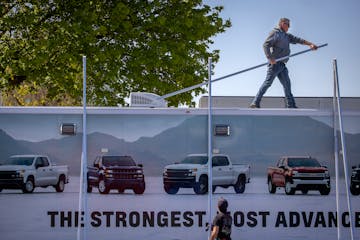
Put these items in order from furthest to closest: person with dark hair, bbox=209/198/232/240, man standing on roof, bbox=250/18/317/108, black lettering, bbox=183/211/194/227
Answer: man standing on roof, bbox=250/18/317/108
black lettering, bbox=183/211/194/227
person with dark hair, bbox=209/198/232/240

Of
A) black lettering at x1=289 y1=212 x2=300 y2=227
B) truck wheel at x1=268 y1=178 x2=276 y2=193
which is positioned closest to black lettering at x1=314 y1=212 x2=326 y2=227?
black lettering at x1=289 y1=212 x2=300 y2=227

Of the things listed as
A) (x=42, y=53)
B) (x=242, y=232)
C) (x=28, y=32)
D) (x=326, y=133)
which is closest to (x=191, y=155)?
(x=242, y=232)

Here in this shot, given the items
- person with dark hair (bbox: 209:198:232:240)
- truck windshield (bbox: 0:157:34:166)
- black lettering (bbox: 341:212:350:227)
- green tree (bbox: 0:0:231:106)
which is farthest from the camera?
green tree (bbox: 0:0:231:106)

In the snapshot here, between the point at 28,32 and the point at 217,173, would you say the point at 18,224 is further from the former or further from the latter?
the point at 28,32

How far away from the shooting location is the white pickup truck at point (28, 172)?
35.9 feet

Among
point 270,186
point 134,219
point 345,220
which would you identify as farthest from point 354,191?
point 134,219

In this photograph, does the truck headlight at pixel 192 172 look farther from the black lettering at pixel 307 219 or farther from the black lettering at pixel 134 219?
the black lettering at pixel 307 219

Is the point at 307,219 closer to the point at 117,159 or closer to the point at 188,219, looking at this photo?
the point at 188,219

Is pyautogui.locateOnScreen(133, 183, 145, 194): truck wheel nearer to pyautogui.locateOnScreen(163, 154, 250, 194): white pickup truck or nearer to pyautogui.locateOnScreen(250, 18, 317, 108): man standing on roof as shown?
pyautogui.locateOnScreen(163, 154, 250, 194): white pickup truck

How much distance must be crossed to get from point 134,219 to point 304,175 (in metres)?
2.56

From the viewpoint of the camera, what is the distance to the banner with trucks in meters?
10.9

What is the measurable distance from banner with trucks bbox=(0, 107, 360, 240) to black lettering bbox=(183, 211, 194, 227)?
0.01 metres

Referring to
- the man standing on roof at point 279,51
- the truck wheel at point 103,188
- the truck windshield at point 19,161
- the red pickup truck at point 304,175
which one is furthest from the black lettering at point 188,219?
the truck windshield at point 19,161

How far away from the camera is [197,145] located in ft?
36.0
